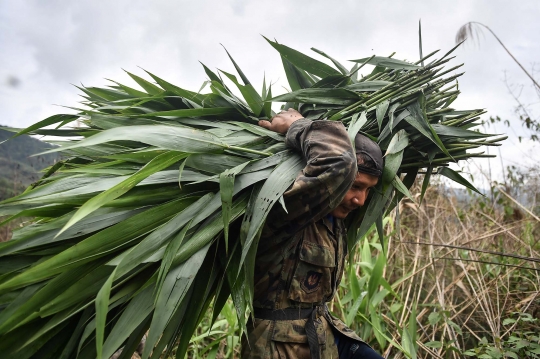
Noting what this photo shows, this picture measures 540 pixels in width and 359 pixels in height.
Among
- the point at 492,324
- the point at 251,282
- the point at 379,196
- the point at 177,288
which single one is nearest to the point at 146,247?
the point at 177,288

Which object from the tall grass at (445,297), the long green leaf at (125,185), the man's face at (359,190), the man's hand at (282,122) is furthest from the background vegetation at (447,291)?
the long green leaf at (125,185)

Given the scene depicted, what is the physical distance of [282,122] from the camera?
5.74ft

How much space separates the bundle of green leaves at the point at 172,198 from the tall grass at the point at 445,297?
79 centimetres

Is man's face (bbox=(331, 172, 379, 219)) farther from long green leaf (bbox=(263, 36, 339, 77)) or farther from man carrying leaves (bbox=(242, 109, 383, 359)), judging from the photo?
long green leaf (bbox=(263, 36, 339, 77))

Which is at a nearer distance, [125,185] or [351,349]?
[125,185]

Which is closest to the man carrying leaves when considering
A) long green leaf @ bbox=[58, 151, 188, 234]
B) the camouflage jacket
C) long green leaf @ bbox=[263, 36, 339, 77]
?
the camouflage jacket

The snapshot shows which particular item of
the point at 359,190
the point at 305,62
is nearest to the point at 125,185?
the point at 359,190

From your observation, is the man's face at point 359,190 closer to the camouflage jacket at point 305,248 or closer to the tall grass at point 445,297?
the camouflage jacket at point 305,248

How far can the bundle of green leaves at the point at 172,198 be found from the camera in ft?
3.96

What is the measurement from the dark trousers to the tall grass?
0.43m

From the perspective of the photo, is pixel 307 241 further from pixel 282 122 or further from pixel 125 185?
pixel 125 185

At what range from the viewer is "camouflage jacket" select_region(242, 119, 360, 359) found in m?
1.47

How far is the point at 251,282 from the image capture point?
148 cm

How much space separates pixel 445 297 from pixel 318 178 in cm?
251
